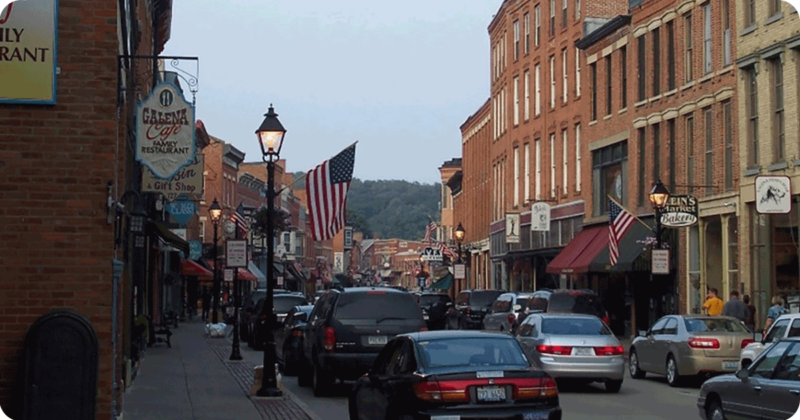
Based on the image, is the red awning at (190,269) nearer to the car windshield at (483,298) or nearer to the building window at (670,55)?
the car windshield at (483,298)

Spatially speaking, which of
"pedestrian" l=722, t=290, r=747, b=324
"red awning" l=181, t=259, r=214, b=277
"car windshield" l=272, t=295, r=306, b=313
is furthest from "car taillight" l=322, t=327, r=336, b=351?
"red awning" l=181, t=259, r=214, b=277

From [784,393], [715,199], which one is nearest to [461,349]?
[784,393]

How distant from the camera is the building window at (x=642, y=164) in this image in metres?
43.8

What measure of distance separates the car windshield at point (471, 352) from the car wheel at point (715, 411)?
3016mm

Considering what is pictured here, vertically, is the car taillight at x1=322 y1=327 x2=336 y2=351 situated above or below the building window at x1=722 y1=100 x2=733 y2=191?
below

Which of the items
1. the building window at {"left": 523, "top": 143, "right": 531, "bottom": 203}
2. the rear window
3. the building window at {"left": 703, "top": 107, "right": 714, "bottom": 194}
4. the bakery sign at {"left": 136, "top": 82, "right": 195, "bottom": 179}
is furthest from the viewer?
the building window at {"left": 523, "top": 143, "right": 531, "bottom": 203}

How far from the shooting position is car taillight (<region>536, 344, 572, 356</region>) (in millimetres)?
22344

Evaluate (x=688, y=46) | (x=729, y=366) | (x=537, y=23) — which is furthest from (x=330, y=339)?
(x=537, y=23)

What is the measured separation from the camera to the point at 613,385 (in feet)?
75.0

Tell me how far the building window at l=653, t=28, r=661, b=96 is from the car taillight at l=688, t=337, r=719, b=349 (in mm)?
20340

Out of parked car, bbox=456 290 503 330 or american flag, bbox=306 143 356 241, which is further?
parked car, bbox=456 290 503 330

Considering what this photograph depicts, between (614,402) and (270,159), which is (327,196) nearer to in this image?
(270,159)

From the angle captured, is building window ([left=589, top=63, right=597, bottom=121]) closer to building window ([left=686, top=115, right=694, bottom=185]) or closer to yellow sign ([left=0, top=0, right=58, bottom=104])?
building window ([left=686, top=115, right=694, bottom=185])

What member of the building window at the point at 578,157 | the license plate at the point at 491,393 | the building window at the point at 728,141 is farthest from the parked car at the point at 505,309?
the license plate at the point at 491,393
